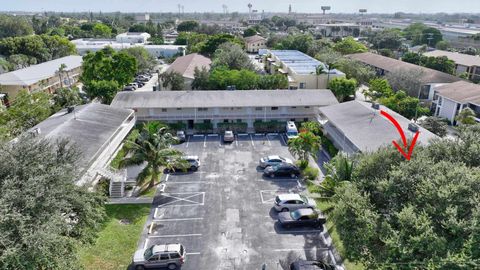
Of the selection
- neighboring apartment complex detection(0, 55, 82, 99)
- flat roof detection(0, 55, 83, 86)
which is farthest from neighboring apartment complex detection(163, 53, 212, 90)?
flat roof detection(0, 55, 83, 86)

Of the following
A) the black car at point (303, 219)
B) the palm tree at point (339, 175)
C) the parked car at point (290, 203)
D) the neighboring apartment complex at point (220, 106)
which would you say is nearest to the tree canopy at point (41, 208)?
the black car at point (303, 219)

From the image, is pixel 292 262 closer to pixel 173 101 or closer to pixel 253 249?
pixel 253 249

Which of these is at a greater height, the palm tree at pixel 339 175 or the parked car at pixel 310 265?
the palm tree at pixel 339 175

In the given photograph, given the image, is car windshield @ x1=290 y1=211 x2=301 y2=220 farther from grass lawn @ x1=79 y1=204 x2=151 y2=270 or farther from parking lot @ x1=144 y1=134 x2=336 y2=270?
grass lawn @ x1=79 y1=204 x2=151 y2=270

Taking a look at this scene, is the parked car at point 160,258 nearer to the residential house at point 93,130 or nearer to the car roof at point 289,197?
the residential house at point 93,130

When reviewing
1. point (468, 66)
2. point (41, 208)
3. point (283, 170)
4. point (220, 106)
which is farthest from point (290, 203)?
point (468, 66)

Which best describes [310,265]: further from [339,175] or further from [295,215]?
[339,175]
